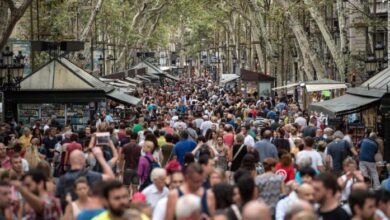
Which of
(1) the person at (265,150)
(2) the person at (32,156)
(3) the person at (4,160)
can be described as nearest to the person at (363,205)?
(3) the person at (4,160)

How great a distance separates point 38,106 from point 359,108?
1012 centimetres

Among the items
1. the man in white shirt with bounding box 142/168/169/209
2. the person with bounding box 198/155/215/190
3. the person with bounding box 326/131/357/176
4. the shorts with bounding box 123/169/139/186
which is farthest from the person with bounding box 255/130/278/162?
the man in white shirt with bounding box 142/168/169/209

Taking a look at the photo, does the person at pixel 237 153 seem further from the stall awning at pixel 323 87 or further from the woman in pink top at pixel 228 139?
the stall awning at pixel 323 87

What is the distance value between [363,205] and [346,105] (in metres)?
14.6

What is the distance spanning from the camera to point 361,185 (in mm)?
10539

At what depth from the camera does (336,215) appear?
9391mm

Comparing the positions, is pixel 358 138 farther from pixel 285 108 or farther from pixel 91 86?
pixel 285 108

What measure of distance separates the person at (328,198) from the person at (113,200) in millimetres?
1778

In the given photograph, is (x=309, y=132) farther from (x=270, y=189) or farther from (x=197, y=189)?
(x=197, y=189)

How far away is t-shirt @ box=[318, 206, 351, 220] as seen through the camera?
30.7ft

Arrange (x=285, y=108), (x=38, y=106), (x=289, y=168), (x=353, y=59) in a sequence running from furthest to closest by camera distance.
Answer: (x=285, y=108) → (x=353, y=59) → (x=38, y=106) → (x=289, y=168)

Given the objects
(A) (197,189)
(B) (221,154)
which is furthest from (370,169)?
(A) (197,189)

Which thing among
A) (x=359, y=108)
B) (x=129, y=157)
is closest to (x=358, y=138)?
(x=359, y=108)

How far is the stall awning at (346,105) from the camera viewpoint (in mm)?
22875
